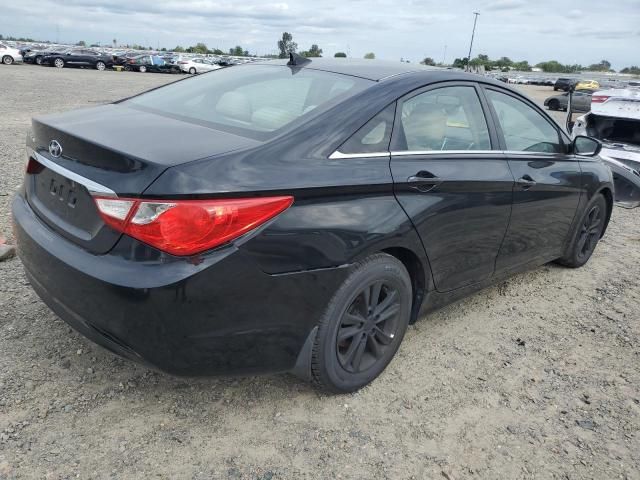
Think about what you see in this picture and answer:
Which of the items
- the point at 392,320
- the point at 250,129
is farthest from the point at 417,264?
the point at 250,129

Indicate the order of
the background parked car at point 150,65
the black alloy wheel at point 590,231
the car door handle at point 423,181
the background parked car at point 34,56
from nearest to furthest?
the car door handle at point 423,181 < the black alloy wheel at point 590,231 < the background parked car at point 34,56 < the background parked car at point 150,65

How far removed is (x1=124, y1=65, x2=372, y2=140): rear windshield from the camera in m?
2.59

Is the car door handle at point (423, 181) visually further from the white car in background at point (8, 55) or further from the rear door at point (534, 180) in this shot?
the white car in background at point (8, 55)

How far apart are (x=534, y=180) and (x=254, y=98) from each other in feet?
6.41

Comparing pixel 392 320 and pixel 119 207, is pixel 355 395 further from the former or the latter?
pixel 119 207

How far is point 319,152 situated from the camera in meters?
2.38

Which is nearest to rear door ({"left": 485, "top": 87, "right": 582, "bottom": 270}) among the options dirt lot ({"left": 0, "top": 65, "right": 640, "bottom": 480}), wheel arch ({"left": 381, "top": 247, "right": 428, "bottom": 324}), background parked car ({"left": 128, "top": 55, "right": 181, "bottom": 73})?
dirt lot ({"left": 0, "top": 65, "right": 640, "bottom": 480})

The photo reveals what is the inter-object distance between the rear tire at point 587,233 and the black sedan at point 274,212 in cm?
139

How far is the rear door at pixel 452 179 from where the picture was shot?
2.77 meters

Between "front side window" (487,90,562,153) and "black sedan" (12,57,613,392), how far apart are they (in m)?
0.03

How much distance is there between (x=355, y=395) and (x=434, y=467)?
571 millimetres

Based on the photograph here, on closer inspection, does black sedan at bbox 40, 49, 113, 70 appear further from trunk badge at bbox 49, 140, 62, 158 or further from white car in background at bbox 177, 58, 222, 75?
trunk badge at bbox 49, 140, 62, 158

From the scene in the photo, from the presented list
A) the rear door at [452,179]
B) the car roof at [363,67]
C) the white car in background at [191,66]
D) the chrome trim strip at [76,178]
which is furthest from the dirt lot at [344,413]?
the white car in background at [191,66]

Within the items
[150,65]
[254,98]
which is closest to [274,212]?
[254,98]
